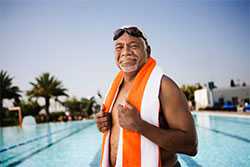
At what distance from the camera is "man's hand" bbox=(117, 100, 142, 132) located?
869mm

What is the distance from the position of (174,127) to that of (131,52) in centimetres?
30

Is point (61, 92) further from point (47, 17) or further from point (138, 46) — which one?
point (138, 46)

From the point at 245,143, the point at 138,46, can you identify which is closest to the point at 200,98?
the point at 245,143

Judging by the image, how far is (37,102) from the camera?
68.0 feet

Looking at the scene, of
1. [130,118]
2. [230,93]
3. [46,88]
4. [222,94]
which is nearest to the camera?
[130,118]

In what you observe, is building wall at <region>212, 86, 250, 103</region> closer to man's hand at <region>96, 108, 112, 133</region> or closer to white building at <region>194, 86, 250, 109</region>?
white building at <region>194, 86, 250, 109</region>

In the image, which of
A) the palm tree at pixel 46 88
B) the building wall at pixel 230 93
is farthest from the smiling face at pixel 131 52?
the building wall at pixel 230 93

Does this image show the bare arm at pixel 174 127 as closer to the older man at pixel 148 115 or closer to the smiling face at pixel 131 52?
the older man at pixel 148 115

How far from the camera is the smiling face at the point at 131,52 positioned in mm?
1007

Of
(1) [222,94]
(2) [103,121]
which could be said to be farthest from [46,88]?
(2) [103,121]

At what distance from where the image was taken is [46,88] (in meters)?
20.8

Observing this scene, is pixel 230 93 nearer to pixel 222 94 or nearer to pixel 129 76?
pixel 222 94

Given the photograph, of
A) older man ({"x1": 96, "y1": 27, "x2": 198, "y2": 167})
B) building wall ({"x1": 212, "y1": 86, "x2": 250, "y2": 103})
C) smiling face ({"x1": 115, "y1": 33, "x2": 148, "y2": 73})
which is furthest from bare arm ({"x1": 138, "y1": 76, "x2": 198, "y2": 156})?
building wall ({"x1": 212, "y1": 86, "x2": 250, "y2": 103})

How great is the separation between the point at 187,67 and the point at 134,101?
12637mm
